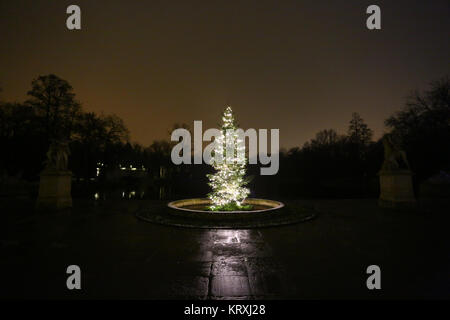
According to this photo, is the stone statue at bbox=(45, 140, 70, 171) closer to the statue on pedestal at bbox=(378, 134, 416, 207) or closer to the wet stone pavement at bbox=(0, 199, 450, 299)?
the wet stone pavement at bbox=(0, 199, 450, 299)

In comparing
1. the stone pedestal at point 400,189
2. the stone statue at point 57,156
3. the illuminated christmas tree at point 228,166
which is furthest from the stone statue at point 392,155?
the stone statue at point 57,156

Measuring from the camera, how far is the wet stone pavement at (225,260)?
145 inches

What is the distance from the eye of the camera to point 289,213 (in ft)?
33.0

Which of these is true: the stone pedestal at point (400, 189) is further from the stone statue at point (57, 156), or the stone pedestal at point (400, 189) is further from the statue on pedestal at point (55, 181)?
the stone statue at point (57, 156)

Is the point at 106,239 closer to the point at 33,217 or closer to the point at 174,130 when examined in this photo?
the point at 33,217

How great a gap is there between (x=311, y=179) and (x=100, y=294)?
5768 cm

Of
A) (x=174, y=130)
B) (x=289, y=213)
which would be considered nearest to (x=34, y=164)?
(x=174, y=130)

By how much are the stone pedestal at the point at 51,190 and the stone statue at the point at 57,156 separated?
1.16 feet

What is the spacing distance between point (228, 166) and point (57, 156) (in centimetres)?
930

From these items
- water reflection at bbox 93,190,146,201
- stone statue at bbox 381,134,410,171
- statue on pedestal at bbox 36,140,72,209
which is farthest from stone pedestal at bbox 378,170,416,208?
water reflection at bbox 93,190,146,201

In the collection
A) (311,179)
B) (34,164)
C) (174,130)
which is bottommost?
(311,179)

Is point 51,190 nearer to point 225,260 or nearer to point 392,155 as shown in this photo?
point 225,260

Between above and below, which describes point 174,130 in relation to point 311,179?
above

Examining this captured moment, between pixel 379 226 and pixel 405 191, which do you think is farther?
pixel 405 191
